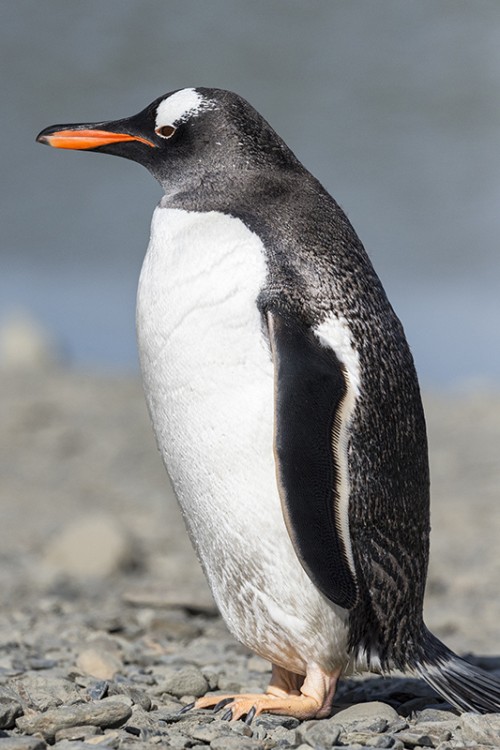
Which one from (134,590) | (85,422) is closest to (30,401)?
(85,422)

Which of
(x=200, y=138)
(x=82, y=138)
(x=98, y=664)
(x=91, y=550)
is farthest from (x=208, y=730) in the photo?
(x=91, y=550)

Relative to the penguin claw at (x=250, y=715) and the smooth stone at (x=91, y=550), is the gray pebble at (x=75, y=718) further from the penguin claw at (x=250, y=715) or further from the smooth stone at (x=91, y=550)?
the smooth stone at (x=91, y=550)

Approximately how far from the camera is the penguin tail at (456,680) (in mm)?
3264

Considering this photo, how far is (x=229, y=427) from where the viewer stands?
309cm

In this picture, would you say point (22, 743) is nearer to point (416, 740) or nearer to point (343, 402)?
point (416, 740)

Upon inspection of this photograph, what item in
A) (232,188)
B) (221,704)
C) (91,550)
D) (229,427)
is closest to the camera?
(229,427)

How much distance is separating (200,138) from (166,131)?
123 mm

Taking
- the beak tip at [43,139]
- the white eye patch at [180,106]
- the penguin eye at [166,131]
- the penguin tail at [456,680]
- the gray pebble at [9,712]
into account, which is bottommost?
the gray pebble at [9,712]

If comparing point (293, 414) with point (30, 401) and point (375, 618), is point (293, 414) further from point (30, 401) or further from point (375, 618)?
point (30, 401)

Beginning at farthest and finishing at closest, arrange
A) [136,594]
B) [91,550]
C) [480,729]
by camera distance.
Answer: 1. [91,550]
2. [136,594]
3. [480,729]

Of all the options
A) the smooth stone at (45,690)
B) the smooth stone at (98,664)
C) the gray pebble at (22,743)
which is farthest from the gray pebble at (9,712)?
the smooth stone at (98,664)

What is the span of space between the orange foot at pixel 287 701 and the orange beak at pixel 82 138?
1664 mm

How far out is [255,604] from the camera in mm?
3201

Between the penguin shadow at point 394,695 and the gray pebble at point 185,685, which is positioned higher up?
the penguin shadow at point 394,695
